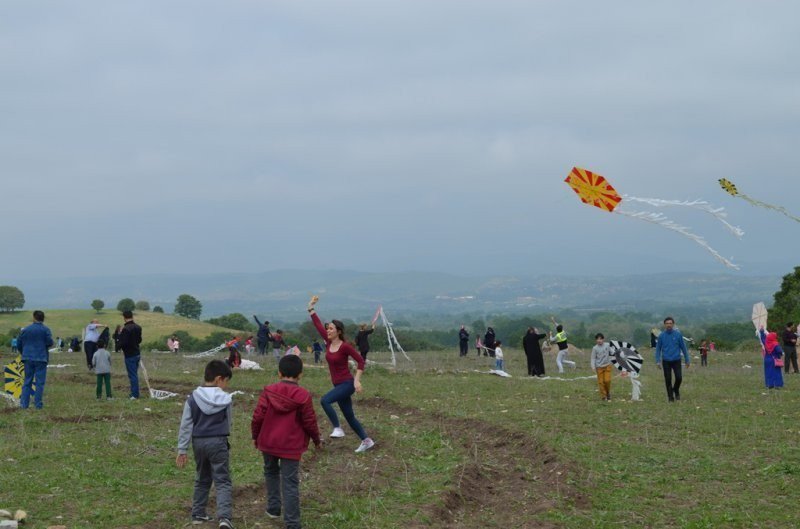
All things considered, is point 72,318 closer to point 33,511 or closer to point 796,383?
point 796,383

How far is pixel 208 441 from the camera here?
9.57 meters

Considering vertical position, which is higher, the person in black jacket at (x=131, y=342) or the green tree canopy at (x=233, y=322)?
the person in black jacket at (x=131, y=342)

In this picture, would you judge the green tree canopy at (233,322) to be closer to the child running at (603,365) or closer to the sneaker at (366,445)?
the child running at (603,365)

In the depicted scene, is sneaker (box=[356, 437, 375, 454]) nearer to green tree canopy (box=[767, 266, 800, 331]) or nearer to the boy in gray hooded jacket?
the boy in gray hooded jacket

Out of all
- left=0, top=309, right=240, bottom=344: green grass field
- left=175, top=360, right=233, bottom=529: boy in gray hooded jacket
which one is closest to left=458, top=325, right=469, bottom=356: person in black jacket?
left=175, top=360, right=233, bottom=529: boy in gray hooded jacket

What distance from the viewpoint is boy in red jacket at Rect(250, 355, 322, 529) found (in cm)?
958

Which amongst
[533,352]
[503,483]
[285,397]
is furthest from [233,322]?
[285,397]

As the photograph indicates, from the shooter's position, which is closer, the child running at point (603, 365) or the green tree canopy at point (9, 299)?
the child running at point (603, 365)

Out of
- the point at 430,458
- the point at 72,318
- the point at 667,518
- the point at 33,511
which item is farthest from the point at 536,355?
the point at 72,318

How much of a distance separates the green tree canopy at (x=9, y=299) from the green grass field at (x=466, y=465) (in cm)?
9371

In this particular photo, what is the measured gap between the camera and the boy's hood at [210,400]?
9547 millimetres

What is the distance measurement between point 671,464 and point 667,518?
274 cm

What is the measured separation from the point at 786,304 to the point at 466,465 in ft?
176

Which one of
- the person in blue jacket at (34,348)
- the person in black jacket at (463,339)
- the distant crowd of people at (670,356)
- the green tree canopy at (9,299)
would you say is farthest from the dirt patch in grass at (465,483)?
the green tree canopy at (9,299)
